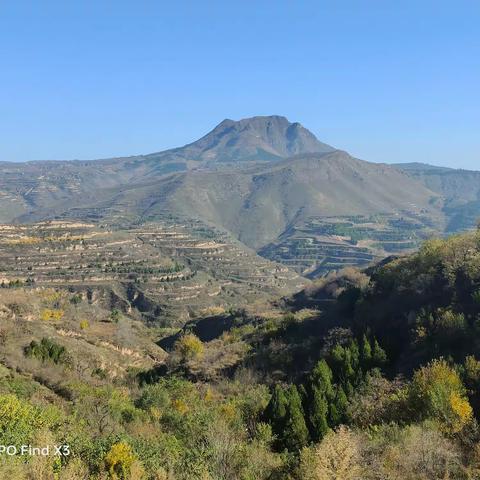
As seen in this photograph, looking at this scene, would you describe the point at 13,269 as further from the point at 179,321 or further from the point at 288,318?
the point at 288,318

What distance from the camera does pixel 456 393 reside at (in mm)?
41000

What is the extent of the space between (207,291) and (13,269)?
56826 mm

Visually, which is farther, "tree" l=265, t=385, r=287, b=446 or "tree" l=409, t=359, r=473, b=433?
"tree" l=265, t=385, r=287, b=446

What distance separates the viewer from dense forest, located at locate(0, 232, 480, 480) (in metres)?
26.0

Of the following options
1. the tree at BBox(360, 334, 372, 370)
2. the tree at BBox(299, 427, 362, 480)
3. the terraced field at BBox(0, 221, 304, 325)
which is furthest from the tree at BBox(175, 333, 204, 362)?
the terraced field at BBox(0, 221, 304, 325)

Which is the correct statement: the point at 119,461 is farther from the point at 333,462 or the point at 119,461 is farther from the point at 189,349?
the point at 189,349

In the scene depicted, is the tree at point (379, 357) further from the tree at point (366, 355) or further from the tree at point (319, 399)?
the tree at point (319, 399)

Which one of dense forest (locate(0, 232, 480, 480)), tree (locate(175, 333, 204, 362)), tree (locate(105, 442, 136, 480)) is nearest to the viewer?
tree (locate(105, 442, 136, 480))

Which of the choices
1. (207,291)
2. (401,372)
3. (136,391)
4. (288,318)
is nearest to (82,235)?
(207,291)

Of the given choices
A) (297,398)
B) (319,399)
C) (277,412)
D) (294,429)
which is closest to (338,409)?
(319,399)

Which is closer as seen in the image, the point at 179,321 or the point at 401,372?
the point at 401,372

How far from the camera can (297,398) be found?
153ft

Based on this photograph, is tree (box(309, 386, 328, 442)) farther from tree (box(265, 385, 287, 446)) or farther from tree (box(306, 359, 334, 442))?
tree (box(265, 385, 287, 446))

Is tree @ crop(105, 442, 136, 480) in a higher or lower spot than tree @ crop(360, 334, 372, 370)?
higher
